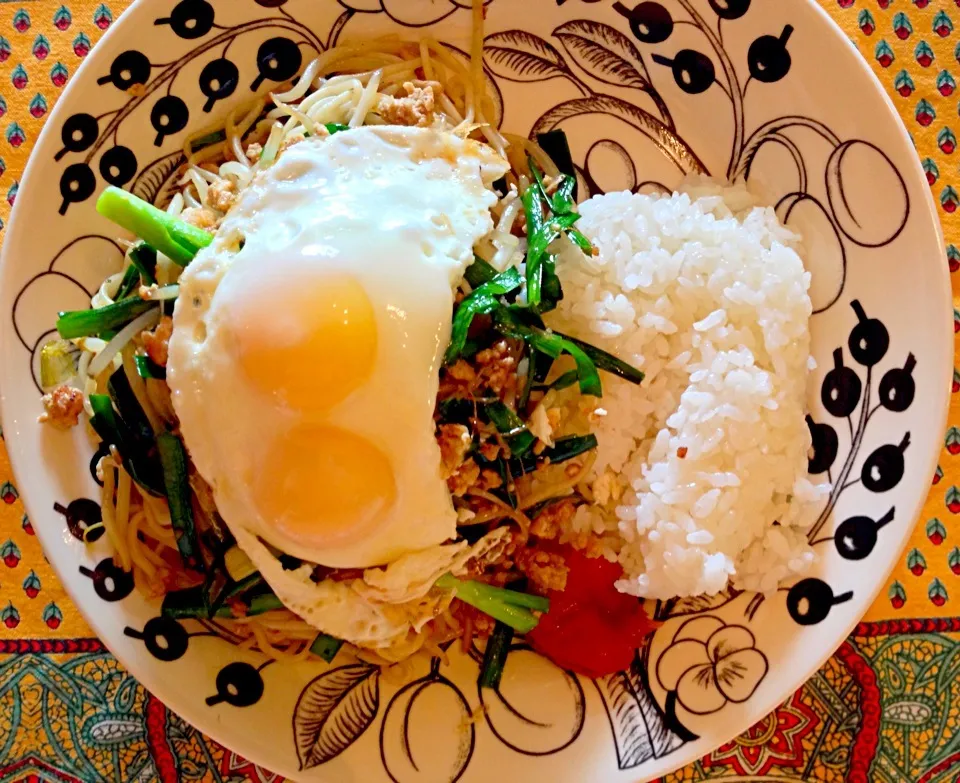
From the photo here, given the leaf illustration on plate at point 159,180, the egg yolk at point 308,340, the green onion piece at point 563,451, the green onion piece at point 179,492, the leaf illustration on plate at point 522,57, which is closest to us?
the egg yolk at point 308,340

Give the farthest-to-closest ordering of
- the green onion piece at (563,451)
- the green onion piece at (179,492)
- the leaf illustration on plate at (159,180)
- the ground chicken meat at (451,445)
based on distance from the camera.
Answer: the leaf illustration on plate at (159,180), the green onion piece at (563,451), the green onion piece at (179,492), the ground chicken meat at (451,445)

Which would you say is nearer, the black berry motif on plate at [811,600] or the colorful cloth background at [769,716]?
the black berry motif on plate at [811,600]

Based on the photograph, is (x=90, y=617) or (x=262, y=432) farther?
(x=90, y=617)

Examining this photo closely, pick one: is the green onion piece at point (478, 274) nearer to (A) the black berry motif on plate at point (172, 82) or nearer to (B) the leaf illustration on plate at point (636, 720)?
(A) the black berry motif on plate at point (172, 82)

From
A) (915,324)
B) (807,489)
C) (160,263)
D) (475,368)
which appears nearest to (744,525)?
(807,489)

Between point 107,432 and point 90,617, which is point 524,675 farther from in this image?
point 107,432

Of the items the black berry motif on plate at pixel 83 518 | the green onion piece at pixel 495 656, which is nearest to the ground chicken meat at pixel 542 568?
the green onion piece at pixel 495 656
